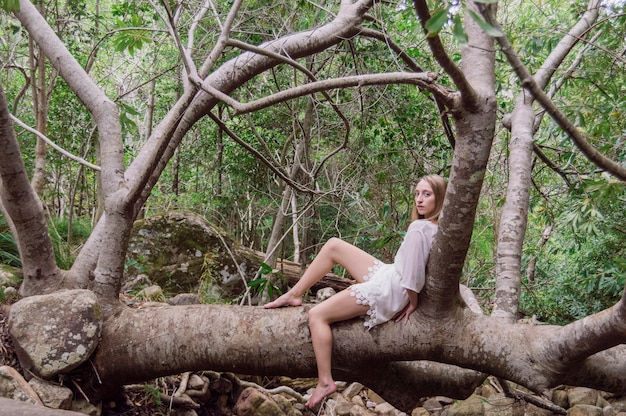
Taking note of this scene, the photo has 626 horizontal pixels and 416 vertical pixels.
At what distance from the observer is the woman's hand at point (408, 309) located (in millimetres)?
2853

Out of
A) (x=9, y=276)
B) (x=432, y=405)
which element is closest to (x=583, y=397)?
(x=432, y=405)

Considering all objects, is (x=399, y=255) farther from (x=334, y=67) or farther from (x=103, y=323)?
(x=334, y=67)

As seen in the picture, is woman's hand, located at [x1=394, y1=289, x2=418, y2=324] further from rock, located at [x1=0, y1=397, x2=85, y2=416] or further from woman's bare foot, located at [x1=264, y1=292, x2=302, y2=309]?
rock, located at [x1=0, y1=397, x2=85, y2=416]

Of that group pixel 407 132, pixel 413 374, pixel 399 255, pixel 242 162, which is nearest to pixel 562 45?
pixel 407 132

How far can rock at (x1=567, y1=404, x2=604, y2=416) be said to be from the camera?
5301 mm

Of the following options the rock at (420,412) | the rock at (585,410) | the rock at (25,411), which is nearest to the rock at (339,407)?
the rock at (420,412)

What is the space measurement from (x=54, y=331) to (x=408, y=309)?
2.03 meters

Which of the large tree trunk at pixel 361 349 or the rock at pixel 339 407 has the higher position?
the large tree trunk at pixel 361 349

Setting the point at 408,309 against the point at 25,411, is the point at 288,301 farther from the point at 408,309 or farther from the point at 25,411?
the point at 25,411

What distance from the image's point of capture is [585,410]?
5.34 meters

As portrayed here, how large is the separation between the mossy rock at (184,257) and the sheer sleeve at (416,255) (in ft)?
11.6

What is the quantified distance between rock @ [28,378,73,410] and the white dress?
5.72 feet

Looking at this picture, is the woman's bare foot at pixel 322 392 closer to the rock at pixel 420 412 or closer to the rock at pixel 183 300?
the rock at pixel 183 300

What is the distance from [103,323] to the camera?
3260 millimetres
